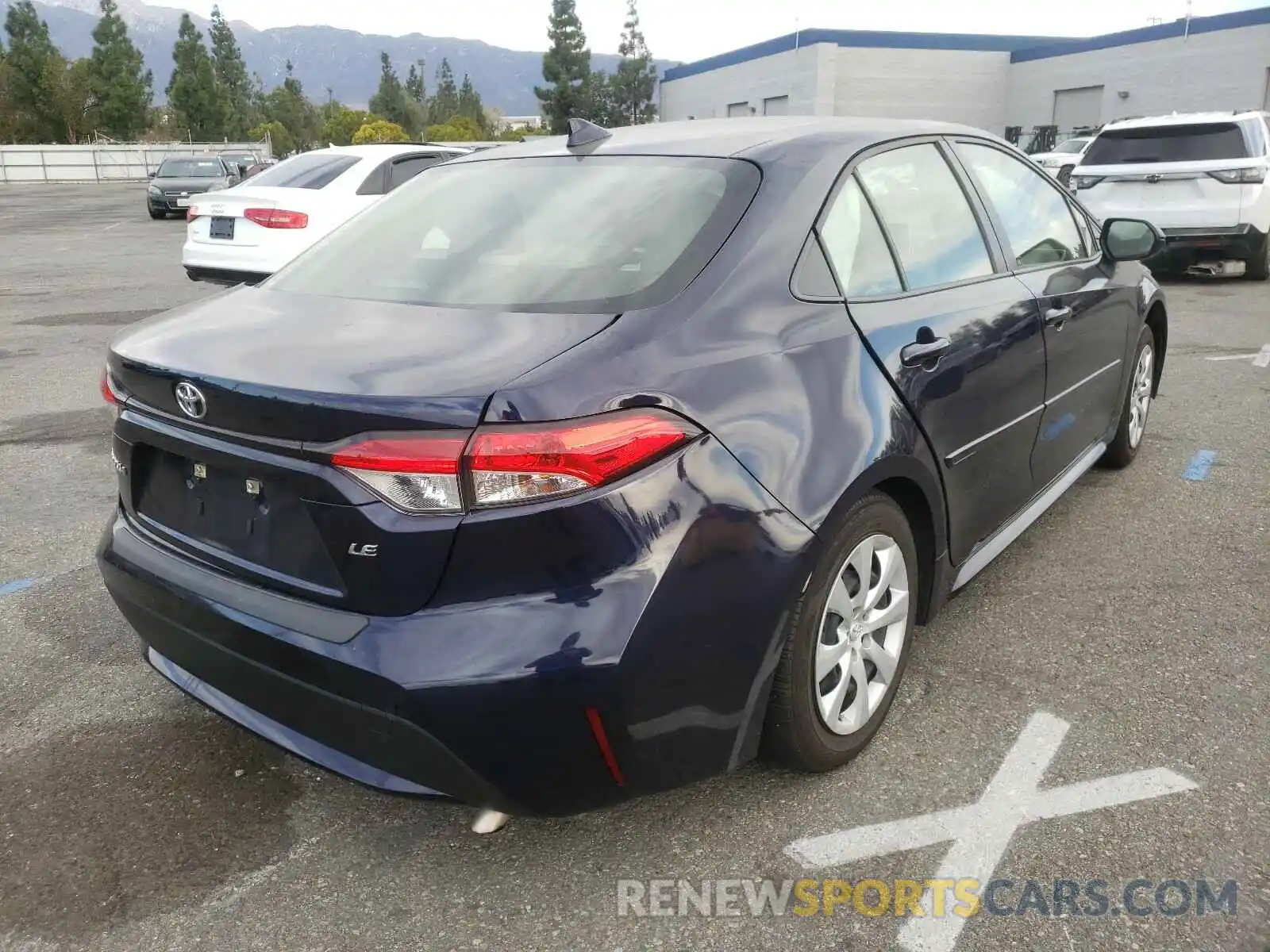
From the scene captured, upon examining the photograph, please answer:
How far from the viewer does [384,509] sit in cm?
195

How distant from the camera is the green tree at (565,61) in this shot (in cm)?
8056

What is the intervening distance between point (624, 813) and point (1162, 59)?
39580 mm

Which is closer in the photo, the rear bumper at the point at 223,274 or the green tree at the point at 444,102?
the rear bumper at the point at 223,274

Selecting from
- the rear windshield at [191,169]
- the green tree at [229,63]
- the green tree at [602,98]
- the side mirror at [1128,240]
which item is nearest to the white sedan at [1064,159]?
the side mirror at [1128,240]

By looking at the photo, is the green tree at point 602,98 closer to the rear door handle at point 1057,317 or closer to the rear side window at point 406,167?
the rear side window at point 406,167

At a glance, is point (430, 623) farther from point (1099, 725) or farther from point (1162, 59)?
point (1162, 59)

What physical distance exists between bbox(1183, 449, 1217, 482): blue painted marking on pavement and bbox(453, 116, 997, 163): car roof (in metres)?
2.49

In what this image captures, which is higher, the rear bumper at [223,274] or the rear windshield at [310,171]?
the rear windshield at [310,171]

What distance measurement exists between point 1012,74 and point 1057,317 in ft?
145

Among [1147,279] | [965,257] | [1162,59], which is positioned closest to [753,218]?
[965,257]

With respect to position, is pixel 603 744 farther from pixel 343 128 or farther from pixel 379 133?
pixel 343 128

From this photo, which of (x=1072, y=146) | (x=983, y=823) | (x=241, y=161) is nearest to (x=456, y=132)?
(x=241, y=161)

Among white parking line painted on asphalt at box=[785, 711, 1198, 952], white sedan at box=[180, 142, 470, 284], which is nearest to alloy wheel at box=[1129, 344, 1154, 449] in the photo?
white parking line painted on asphalt at box=[785, 711, 1198, 952]

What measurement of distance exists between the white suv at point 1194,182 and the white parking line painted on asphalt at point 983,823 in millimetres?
9339
